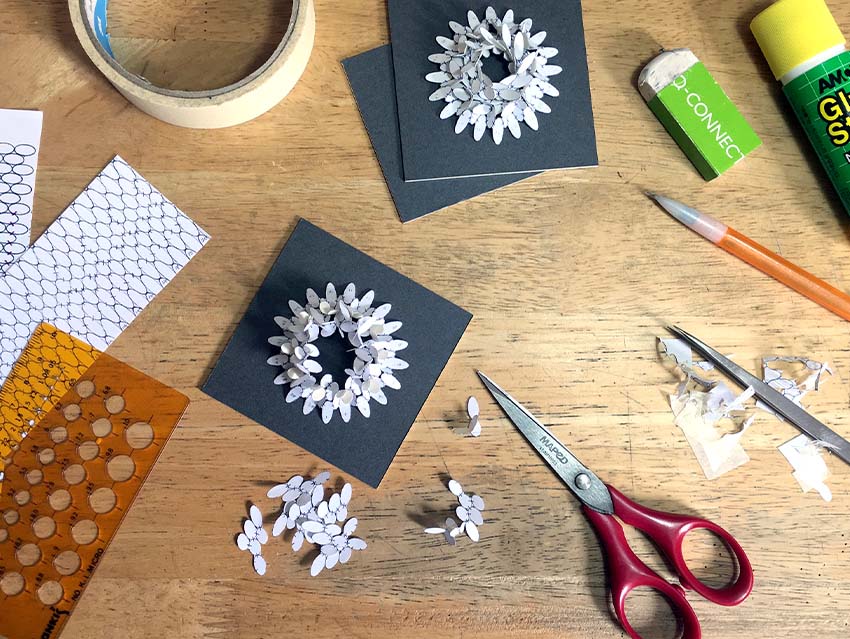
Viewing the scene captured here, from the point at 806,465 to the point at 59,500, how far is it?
2.15 feet

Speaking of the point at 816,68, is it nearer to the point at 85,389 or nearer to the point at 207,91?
the point at 207,91

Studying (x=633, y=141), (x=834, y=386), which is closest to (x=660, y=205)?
(x=633, y=141)

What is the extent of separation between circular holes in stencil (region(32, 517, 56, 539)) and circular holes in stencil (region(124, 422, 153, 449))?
0.29ft

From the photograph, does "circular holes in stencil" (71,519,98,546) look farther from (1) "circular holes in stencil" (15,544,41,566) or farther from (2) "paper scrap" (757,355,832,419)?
(2) "paper scrap" (757,355,832,419)

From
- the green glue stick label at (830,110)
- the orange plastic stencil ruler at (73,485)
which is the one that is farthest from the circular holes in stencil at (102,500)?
the green glue stick label at (830,110)

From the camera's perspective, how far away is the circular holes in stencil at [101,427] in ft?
2.02

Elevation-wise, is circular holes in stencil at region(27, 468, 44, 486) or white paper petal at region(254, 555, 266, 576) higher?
circular holes in stencil at region(27, 468, 44, 486)

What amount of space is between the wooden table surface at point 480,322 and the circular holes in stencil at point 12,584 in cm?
5

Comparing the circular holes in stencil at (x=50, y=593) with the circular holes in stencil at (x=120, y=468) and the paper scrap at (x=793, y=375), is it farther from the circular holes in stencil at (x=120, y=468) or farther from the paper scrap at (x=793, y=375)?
the paper scrap at (x=793, y=375)

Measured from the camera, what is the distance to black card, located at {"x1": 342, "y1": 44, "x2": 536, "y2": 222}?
0.65 meters

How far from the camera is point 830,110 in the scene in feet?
2.07

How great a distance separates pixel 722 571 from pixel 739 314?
0.23 meters

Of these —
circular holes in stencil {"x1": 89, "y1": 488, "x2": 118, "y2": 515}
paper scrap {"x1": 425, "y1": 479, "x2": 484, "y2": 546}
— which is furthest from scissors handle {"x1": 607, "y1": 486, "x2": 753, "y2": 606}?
circular holes in stencil {"x1": 89, "y1": 488, "x2": 118, "y2": 515}

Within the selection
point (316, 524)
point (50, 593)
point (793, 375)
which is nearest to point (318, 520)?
point (316, 524)
